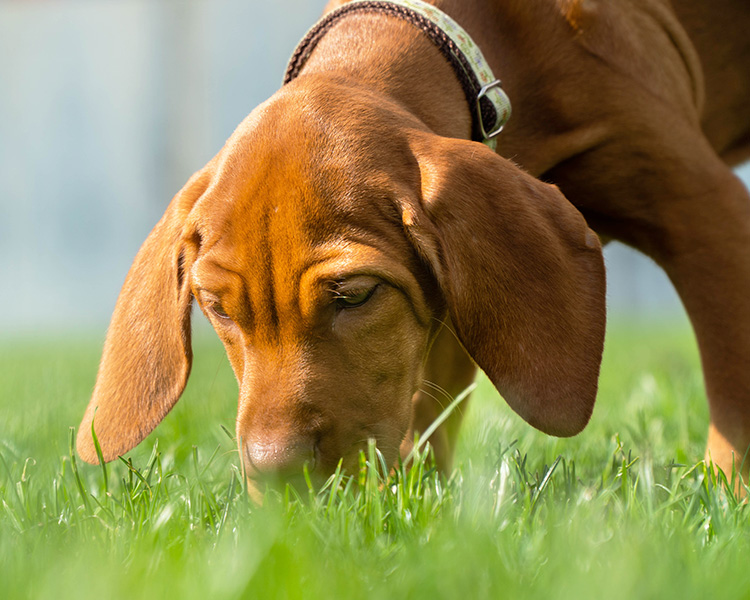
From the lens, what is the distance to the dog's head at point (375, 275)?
2059mm

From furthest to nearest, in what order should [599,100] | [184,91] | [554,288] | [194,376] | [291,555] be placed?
1. [184,91]
2. [194,376]
3. [599,100]
4. [554,288]
5. [291,555]

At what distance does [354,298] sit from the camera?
6.85 ft

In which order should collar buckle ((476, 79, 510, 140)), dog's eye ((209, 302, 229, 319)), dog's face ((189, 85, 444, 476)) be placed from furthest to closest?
collar buckle ((476, 79, 510, 140))
dog's eye ((209, 302, 229, 319))
dog's face ((189, 85, 444, 476))

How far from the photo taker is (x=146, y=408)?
2434 millimetres

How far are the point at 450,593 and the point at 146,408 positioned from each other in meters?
1.34

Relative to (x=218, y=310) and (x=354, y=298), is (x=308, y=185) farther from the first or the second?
(x=218, y=310)

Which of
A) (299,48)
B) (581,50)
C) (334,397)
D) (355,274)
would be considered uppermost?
(299,48)

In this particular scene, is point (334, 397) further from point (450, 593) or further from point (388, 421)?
point (450, 593)

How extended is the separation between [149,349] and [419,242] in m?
0.84

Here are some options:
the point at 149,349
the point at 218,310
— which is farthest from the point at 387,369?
the point at 149,349

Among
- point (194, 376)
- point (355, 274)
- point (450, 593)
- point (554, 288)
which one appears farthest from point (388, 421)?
point (194, 376)

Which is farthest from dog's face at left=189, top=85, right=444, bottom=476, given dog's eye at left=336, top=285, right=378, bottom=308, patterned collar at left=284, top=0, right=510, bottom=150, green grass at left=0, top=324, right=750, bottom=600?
patterned collar at left=284, top=0, right=510, bottom=150

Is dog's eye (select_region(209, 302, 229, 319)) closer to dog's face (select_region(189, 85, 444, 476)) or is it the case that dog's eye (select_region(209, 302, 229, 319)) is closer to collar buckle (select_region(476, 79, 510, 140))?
dog's face (select_region(189, 85, 444, 476))

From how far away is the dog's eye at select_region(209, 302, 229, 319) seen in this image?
225cm
